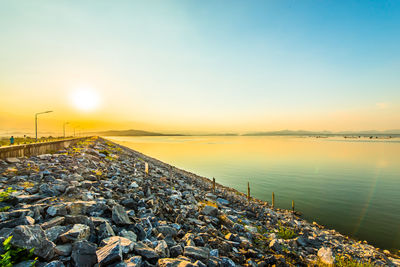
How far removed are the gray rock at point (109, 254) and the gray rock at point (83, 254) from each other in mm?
121

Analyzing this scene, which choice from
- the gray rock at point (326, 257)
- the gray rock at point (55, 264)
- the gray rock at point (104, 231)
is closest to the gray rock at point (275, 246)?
the gray rock at point (326, 257)

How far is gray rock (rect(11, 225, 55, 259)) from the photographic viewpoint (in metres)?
3.95

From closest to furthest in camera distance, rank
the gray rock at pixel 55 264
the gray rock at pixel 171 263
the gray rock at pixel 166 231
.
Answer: the gray rock at pixel 55 264, the gray rock at pixel 171 263, the gray rock at pixel 166 231

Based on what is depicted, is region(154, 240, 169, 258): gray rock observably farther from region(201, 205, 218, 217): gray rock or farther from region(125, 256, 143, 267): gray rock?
region(201, 205, 218, 217): gray rock

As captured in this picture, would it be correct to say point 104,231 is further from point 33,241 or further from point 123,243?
point 33,241

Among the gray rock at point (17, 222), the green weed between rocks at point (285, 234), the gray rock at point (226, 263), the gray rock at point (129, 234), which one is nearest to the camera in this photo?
the gray rock at point (17, 222)


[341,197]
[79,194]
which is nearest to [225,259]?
[79,194]

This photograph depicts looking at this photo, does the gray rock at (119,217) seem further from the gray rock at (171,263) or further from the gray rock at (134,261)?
the gray rock at (171,263)

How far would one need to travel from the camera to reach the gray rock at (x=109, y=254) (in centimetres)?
397

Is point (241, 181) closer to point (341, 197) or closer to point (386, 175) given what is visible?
point (341, 197)

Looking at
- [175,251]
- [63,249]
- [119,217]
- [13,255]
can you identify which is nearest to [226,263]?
[175,251]

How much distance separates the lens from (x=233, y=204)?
16.8 m

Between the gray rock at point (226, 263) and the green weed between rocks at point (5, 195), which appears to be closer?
the gray rock at point (226, 263)

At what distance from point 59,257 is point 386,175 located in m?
51.9
